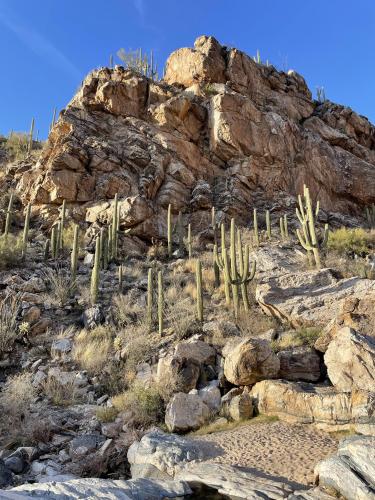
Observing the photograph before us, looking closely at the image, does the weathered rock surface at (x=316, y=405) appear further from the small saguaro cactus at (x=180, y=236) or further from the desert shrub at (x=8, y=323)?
the small saguaro cactus at (x=180, y=236)

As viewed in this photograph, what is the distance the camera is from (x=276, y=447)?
20.5ft

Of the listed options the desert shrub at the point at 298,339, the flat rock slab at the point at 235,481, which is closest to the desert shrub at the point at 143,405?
the flat rock slab at the point at 235,481

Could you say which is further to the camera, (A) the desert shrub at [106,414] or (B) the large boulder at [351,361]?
(A) the desert shrub at [106,414]

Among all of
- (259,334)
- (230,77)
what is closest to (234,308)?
(259,334)

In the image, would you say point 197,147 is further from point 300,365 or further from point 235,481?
point 235,481

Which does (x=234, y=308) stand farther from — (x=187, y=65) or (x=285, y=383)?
(x=187, y=65)

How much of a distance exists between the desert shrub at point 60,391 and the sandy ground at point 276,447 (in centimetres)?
329

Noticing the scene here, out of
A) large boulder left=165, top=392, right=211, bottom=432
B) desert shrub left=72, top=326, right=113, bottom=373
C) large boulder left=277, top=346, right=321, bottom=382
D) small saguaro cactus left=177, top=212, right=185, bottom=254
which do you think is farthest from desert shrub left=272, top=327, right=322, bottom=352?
small saguaro cactus left=177, top=212, right=185, bottom=254

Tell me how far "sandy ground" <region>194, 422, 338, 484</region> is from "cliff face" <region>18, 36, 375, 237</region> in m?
13.8

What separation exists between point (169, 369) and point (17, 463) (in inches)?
138

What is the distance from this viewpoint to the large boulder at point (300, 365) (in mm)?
8367

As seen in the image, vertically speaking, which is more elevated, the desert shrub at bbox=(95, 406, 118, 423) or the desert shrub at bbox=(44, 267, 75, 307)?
the desert shrub at bbox=(44, 267, 75, 307)

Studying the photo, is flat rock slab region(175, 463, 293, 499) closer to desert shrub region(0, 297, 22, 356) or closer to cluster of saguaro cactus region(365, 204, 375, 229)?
desert shrub region(0, 297, 22, 356)

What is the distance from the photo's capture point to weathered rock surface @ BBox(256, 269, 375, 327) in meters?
10.7
